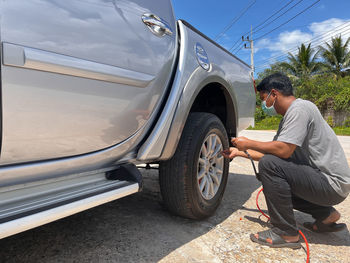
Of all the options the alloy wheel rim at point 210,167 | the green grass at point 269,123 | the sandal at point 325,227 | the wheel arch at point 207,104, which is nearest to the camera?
the wheel arch at point 207,104

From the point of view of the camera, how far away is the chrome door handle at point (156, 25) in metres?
1.50

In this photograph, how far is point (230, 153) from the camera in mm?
2150

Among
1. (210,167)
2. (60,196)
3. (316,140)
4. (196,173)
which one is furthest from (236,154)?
(60,196)

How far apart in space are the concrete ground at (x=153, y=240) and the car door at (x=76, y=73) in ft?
2.12

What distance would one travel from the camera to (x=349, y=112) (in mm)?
14992

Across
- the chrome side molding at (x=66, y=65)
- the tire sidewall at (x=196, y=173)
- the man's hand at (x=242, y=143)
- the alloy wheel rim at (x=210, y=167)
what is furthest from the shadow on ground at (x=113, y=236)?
the chrome side molding at (x=66, y=65)

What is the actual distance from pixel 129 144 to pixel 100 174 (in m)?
0.22

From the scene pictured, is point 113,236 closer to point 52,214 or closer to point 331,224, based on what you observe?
point 52,214

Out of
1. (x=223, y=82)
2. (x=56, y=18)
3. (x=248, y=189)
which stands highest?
(x=56, y=18)

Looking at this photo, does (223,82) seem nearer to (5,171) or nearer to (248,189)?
(248,189)

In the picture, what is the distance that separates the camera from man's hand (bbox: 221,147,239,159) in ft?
6.79

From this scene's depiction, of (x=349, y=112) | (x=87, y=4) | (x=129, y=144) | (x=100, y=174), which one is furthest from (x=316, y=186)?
(x=349, y=112)

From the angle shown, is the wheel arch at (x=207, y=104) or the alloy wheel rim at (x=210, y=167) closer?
the wheel arch at (x=207, y=104)

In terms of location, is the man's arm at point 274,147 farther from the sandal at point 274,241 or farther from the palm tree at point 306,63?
the palm tree at point 306,63
